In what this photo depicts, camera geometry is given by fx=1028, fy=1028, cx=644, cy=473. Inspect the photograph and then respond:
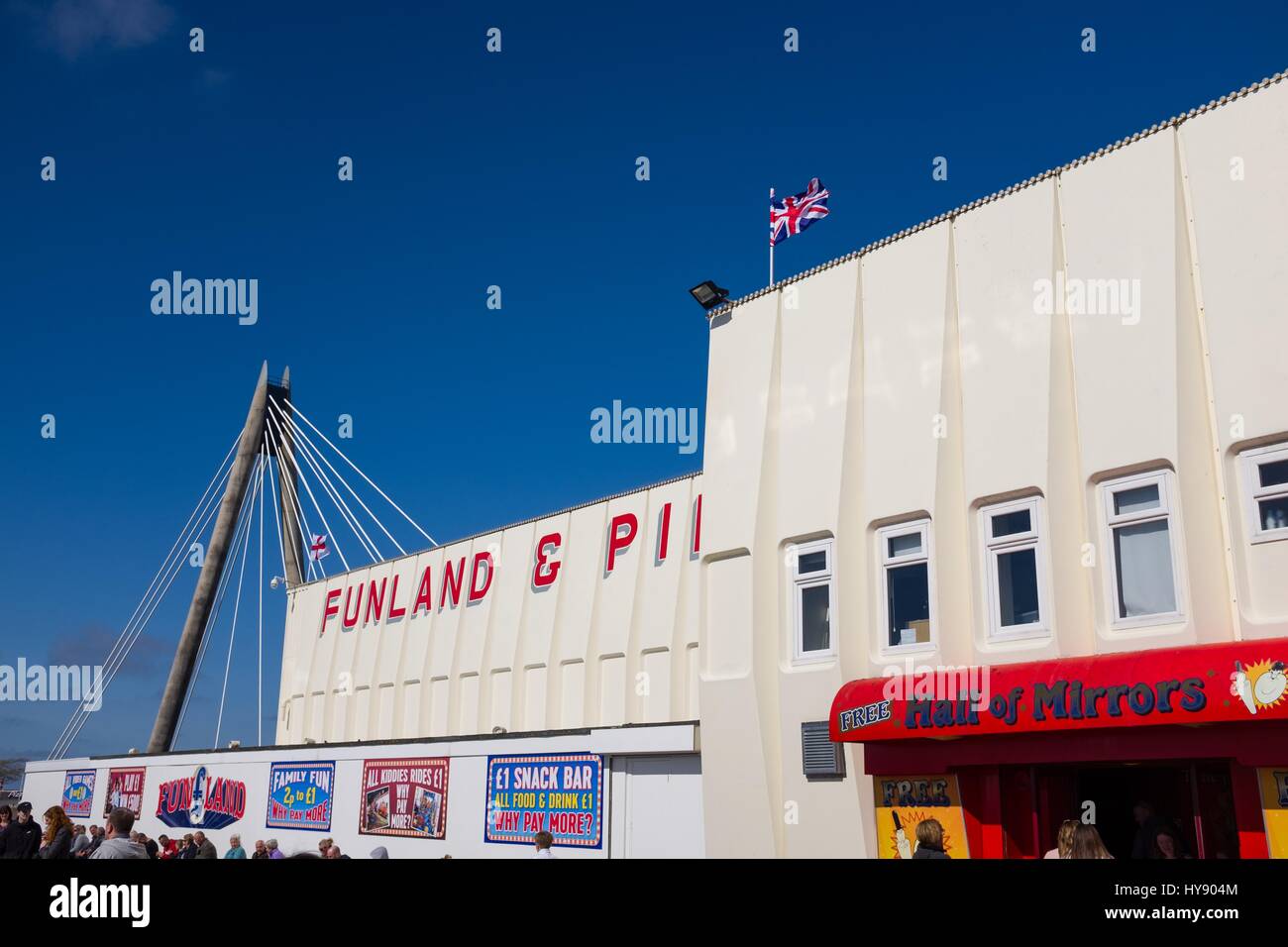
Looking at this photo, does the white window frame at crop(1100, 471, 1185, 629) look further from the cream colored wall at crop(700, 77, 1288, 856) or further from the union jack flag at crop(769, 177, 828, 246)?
the union jack flag at crop(769, 177, 828, 246)

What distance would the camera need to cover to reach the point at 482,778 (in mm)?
19406

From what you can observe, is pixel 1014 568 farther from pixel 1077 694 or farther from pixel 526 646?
pixel 526 646

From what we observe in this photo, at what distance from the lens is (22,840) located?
1038 centimetres

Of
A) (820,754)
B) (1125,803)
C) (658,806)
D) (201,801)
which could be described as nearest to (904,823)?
(820,754)

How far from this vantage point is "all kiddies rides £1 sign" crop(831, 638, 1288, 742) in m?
8.93

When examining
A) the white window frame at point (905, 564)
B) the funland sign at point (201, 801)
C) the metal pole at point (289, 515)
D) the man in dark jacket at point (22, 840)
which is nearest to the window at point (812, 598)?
the white window frame at point (905, 564)

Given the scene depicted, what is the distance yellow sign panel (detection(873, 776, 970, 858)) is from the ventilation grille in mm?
508

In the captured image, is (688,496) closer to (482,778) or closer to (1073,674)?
(482,778)

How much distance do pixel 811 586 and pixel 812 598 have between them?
0.16 m

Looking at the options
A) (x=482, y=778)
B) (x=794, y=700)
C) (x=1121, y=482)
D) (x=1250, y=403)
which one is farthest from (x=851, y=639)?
(x=482, y=778)

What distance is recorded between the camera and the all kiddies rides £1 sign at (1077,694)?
8930 millimetres

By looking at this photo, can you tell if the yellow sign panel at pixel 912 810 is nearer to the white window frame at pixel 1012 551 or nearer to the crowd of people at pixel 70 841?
the white window frame at pixel 1012 551

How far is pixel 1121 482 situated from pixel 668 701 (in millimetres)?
13234

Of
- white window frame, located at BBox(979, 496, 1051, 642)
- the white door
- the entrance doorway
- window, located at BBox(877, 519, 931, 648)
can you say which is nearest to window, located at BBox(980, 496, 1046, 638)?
white window frame, located at BBox(979, 496, 1051, 642)
